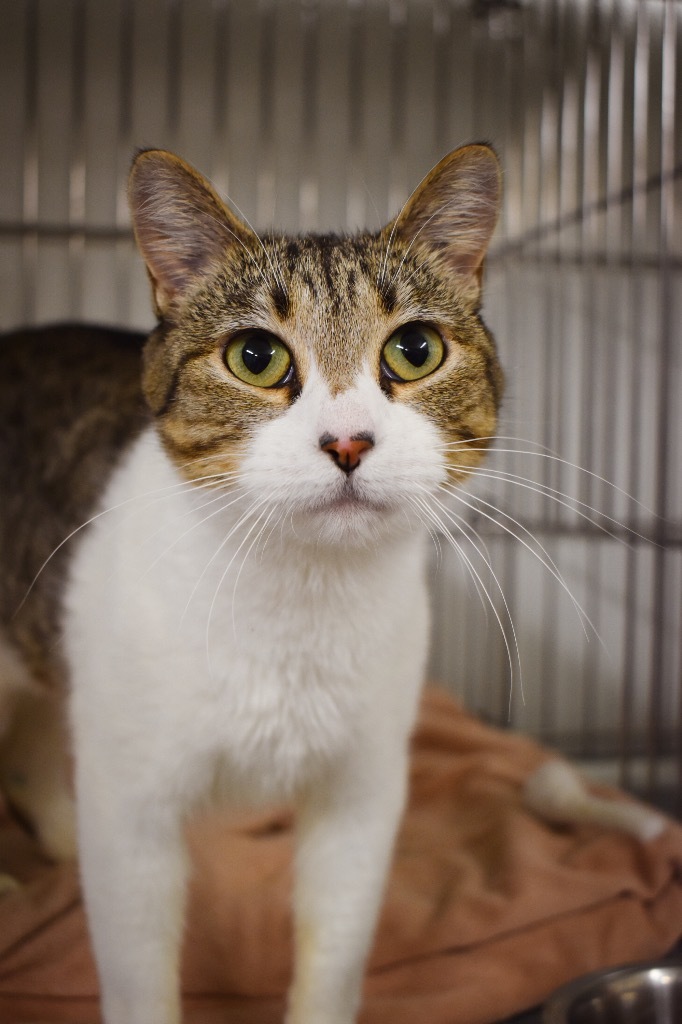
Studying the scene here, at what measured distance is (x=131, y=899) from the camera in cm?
86

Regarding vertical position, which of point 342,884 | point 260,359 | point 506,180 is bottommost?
point 342,884

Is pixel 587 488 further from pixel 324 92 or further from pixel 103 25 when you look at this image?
pixel 103 25

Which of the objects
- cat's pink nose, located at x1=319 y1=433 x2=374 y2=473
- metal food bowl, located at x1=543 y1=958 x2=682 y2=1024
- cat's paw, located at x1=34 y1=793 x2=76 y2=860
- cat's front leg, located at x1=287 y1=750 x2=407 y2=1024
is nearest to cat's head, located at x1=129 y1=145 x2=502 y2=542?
cat's pink nose, located at x1=319 y1=433 x2=374 y2=473

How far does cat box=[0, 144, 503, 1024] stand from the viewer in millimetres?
757

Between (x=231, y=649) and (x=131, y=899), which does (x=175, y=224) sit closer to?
(x=231, y=649)

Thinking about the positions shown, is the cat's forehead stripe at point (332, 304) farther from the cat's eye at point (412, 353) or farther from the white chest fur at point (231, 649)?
the white chest fur at point (231, 649)

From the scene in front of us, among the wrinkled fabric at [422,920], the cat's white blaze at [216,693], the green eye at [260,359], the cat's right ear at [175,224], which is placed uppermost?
the cat's right ear at [175,224]

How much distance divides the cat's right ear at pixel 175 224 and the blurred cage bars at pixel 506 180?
90 cm

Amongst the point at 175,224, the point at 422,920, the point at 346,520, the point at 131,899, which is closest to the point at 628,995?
the point at 422,920

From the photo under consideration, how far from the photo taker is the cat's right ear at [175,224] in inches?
31.4

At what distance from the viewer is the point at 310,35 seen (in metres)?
1.82

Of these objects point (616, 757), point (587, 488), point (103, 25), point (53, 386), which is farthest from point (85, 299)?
point (616, 757)

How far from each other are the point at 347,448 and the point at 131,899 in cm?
49

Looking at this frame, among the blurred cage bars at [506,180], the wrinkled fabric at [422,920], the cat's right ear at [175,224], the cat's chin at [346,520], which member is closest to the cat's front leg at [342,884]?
the wrinkled fabric at [422,920]
